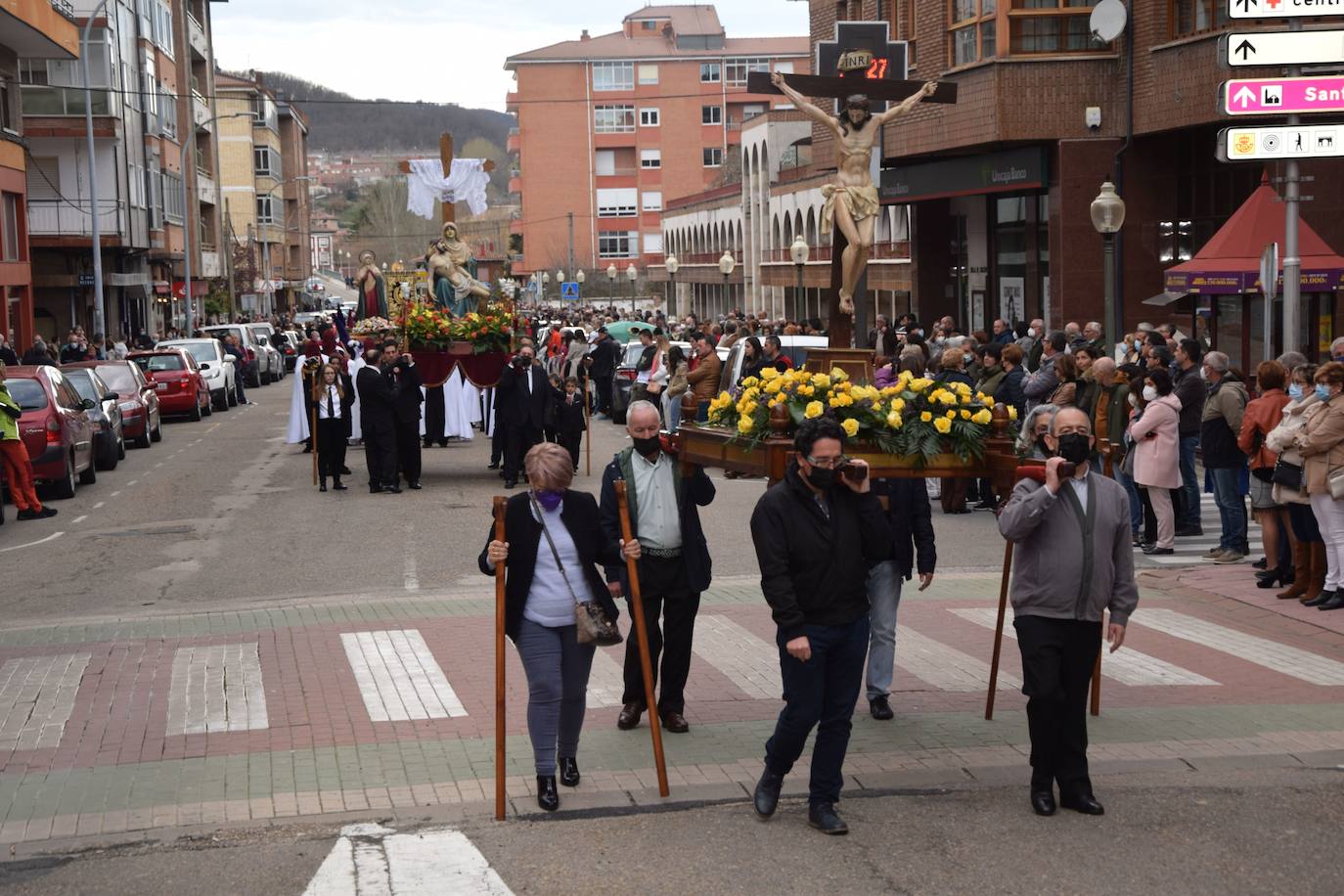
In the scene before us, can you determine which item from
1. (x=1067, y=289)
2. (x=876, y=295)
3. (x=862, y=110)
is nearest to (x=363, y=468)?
(x=1067, y=289)

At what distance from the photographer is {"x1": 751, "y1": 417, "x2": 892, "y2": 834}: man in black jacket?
23.8 ft

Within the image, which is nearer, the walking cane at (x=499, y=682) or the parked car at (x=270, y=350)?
the walking cane at (x=499, y=682)

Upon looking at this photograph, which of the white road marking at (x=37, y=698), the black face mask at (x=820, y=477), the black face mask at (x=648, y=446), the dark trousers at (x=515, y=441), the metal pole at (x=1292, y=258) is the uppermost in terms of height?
the metal pole at (x=1292, y=258)

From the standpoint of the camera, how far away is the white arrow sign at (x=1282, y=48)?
1391 cm

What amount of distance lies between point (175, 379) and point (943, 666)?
27.0 metres

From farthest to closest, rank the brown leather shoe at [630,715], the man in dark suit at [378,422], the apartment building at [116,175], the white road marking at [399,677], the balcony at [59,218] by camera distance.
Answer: the apartment building at [116,175] < the balcony at [59,218] < the man in dark suit at [378,422] < the white road marking at [399,677] < the brown leather shoe at [630,715]

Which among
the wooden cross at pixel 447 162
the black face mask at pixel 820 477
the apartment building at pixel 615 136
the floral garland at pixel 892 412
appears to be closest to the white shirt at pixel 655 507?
the floral garland at pixel 892 412

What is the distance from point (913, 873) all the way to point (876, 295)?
136 feet

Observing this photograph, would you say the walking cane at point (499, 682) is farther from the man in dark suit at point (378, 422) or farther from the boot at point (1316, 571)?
the man in dark suit at point (378, 422)

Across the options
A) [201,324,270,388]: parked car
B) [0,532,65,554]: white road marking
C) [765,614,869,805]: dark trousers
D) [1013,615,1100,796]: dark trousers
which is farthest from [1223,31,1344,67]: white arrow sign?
[201,324,270,388]: parked car

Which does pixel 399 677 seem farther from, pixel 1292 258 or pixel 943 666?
pixel 1292 258

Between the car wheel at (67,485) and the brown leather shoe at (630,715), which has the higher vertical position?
the car wheel at (67,485)

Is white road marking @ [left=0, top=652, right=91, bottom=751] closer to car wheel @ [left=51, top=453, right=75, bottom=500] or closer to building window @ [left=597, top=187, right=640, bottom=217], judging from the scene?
car wheel @ [left=51, top=453, right=75, bottom=500]

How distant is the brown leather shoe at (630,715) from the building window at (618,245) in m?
104
